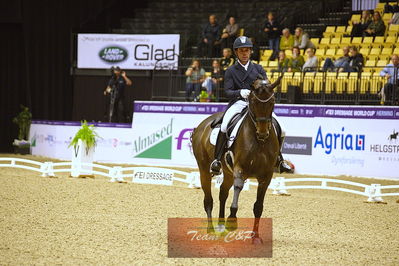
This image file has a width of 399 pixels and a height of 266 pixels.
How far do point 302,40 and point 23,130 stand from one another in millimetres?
10241

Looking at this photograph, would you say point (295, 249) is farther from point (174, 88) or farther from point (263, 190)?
point (174, 88)

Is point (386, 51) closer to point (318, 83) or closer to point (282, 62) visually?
point (318, 83)

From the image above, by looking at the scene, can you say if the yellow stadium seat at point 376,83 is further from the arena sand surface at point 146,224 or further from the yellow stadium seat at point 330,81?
the arena sand surface at point 146,224

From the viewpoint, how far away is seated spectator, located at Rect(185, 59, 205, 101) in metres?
21.0

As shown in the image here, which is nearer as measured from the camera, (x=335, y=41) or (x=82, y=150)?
(x=82, y=150)

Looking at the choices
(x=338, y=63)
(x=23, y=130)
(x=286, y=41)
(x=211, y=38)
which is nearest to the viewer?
(x=338, y=63)

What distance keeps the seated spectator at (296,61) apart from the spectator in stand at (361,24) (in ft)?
7.33

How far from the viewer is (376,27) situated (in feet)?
69.0

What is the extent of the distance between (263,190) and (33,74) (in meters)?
18.9

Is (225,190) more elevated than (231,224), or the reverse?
(225,190)

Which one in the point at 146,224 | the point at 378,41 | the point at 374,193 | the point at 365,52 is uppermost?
the point at 378,41

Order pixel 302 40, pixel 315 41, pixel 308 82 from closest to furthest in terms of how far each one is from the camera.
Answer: pixel 308 82
pixel 302 40
pixel 315 41

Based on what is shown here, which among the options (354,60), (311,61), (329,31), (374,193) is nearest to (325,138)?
(354,60)

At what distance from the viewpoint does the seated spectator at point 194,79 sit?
A: 2105cm
